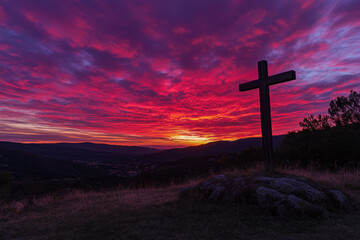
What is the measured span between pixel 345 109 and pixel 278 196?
2263 cm

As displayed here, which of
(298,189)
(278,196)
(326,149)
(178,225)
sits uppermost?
(326,149)

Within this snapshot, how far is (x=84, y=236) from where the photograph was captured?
4090 mm

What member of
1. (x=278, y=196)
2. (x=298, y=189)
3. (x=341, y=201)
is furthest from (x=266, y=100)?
(x=278, y=196)

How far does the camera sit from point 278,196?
5.17m

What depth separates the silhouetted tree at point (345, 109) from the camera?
2130cm

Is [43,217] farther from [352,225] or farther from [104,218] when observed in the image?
[352,225]

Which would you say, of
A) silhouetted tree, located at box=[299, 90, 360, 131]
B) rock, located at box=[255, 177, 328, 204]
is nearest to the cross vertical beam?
rock, located at box=[255, 177, 328, 204]

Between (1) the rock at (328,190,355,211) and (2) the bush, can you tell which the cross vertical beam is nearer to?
(1) the rock at (328,190,355,211)

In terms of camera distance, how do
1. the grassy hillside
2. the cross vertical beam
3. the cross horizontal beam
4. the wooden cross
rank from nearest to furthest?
the grassy hillside < the cross horizontal beam < the wooden cross < the cross vertical beam

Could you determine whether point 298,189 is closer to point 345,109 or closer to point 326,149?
point 326,149

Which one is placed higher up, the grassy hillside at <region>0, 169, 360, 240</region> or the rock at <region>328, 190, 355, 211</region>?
the rock at <region>328, 190, 355, 211</region>

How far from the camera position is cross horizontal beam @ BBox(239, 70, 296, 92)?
808 centimetres

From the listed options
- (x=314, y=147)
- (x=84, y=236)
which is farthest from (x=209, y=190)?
(x=314, y=147)

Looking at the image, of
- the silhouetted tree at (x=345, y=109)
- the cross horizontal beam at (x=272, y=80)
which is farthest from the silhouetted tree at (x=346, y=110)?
the cross horizontal beam at (x=272, y=80)
